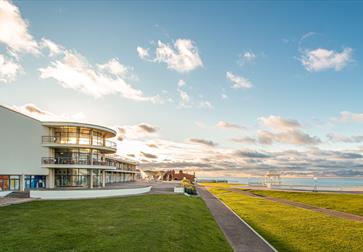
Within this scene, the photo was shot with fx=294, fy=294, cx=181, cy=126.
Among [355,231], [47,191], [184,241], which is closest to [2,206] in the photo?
[47,191]

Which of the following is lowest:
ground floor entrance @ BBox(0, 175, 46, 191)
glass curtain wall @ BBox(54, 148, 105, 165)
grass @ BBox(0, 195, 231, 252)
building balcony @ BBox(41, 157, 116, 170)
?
grass @ BBox(0, 195, 231, 252)

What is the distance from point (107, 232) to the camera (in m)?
13.4

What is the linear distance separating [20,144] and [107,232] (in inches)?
1007

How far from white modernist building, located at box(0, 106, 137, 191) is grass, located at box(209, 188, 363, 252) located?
919 inches

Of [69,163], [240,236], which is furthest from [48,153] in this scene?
[240,236]

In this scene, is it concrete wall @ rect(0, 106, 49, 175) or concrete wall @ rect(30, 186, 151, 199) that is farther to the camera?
concrete wall @ rect(0, 106, 49, 175)

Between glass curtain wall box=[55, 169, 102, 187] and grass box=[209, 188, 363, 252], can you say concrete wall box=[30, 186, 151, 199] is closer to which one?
glass curtain wall box=[55, 169, 102, 187]

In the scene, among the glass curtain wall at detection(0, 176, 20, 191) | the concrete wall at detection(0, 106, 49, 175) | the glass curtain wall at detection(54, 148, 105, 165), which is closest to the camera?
the glass curtain wall at detection(0, 176, 20, 191)

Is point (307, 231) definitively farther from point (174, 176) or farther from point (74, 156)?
point (174, 176)

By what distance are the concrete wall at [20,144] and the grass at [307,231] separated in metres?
25.5

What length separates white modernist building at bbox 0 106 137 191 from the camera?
106 ft

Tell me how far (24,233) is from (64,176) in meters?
26.6

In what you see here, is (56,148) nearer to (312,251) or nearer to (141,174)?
(312,251)

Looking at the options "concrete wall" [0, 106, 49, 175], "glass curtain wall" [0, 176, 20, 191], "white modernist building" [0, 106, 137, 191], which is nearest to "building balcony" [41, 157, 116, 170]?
"white modernist building" [0, 106, 137, 191]
